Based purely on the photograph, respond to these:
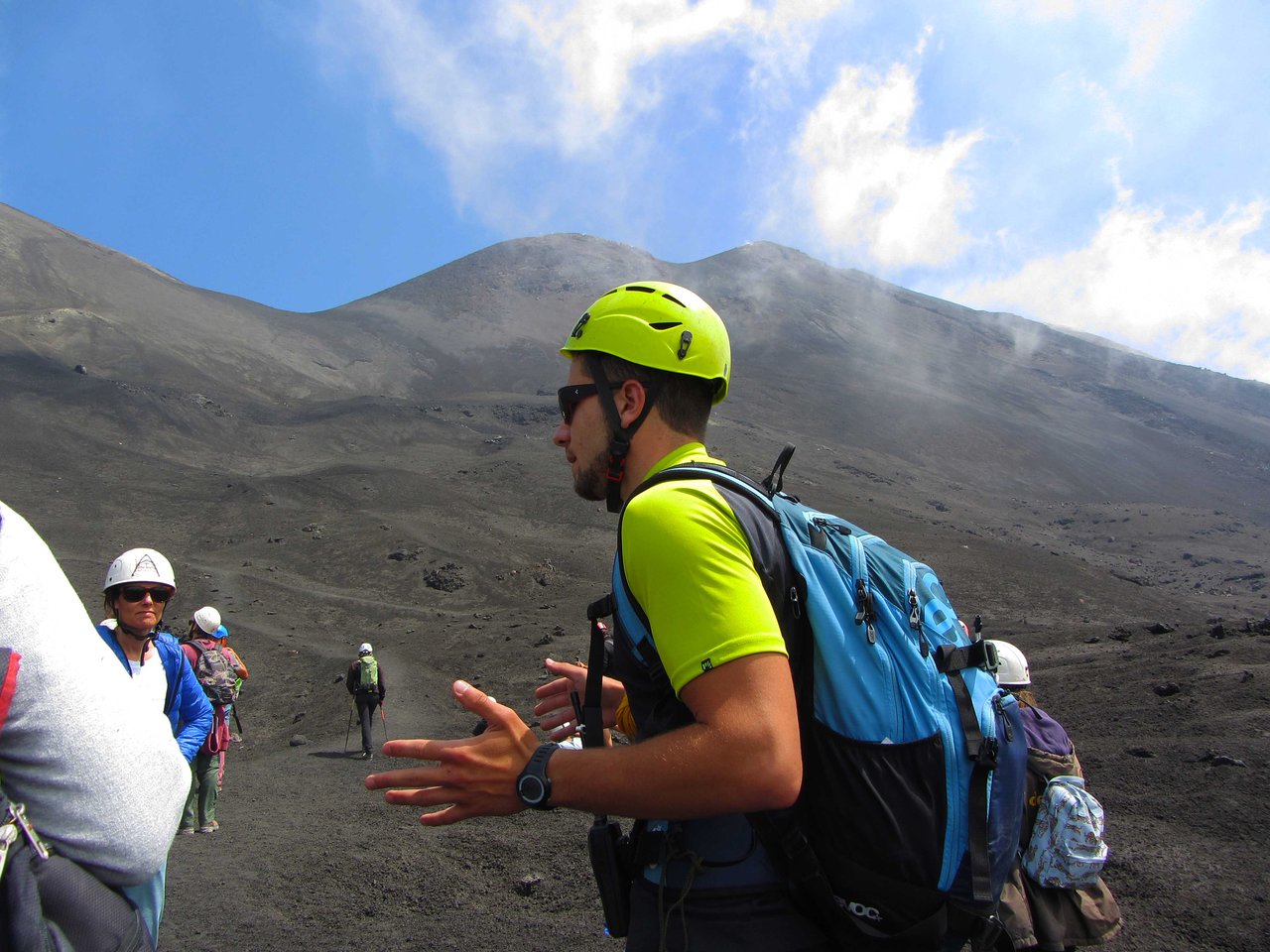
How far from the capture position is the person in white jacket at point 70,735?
1375 millimetres

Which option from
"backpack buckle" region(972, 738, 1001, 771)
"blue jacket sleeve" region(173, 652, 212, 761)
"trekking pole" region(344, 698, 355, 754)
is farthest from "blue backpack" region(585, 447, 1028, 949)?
"trekking pole" region(344, 698, 355, 754)

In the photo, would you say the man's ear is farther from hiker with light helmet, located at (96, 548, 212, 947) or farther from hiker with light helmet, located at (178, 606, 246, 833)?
hiker with light helmet, located at (178, 606, 246, 833)

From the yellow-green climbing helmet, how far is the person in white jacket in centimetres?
98

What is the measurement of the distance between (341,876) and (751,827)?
18.8ft

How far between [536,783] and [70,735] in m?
0.76

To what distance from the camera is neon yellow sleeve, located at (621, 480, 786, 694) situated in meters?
1.29

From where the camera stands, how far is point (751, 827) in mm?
1473

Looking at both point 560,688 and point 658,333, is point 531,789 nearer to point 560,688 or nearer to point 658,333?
point 560,688

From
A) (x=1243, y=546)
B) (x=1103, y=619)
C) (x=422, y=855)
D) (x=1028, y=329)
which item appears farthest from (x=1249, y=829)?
(x=1028, y=329)

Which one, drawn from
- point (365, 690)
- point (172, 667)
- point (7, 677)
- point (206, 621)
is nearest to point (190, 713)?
point (172, 667)

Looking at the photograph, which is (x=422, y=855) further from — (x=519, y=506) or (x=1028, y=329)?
(x=1028, y=329)

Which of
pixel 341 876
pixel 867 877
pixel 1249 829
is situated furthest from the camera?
pixel 341 876

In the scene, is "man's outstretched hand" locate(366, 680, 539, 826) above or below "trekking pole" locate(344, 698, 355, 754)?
above

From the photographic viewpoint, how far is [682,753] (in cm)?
128
